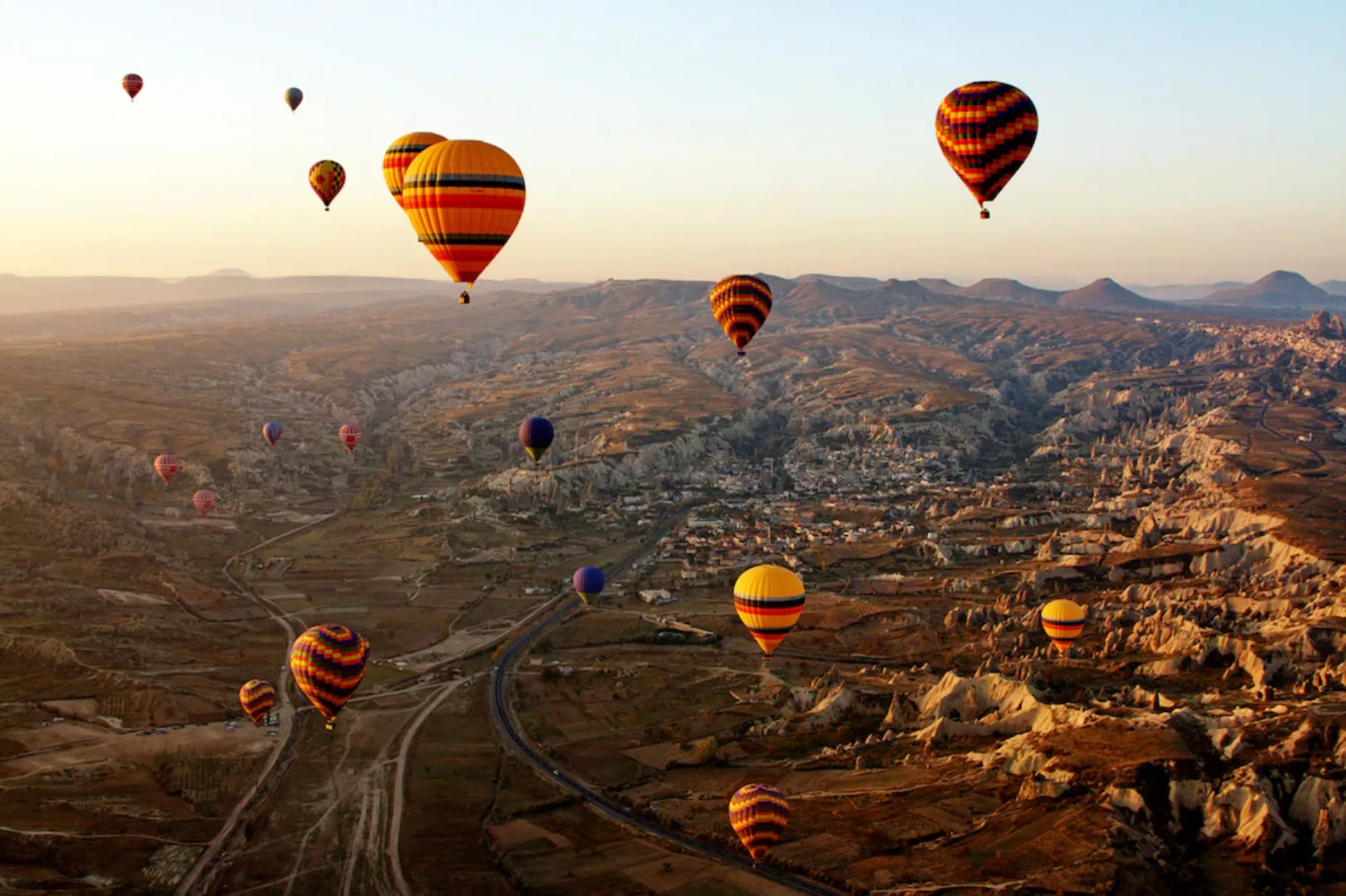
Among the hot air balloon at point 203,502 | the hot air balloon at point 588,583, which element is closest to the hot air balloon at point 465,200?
the hot air balloon at point 588,583

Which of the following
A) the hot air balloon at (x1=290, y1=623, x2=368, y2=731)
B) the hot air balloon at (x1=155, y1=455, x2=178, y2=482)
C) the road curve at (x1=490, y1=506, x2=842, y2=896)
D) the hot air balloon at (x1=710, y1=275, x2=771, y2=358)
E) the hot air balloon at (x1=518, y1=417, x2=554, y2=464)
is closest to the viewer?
the road curve at (x1=490, y1=506, x2=842, y2=896)

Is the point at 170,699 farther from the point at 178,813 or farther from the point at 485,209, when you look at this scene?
the point at 485,209

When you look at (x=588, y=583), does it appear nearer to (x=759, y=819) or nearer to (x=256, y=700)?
(x=256, y=700)

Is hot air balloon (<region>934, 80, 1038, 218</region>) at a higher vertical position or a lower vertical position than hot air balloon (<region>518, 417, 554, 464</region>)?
higher

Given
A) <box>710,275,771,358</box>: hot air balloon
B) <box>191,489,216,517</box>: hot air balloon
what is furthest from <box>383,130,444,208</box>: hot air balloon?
<box>191,489,216,517</box>: hot air balloon

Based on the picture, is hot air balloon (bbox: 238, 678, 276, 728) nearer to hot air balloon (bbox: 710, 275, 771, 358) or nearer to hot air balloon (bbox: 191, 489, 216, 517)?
hot air balloon (bbox: 710, 275, 771, 358)

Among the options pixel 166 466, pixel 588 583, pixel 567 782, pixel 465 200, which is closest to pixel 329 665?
pixel 567 782
